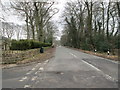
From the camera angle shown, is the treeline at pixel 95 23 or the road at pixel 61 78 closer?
the road at pixel 61 78

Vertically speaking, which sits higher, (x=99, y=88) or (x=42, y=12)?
(x=42, y=12)

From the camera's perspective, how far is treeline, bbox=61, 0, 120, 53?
112 ft

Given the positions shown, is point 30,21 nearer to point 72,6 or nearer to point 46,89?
point 72,6

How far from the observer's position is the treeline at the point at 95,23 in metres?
34.0

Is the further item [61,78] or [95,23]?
[95,23]

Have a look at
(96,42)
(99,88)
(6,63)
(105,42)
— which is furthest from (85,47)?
(99,88)

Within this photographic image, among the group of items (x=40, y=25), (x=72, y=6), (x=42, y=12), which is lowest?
(x=40, y=25)

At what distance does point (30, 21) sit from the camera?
34.8 meters

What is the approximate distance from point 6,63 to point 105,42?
23391mm

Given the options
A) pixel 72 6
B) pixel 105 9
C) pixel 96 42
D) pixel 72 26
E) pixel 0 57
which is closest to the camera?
pixel 0 57

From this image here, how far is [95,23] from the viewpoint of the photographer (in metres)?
49.6

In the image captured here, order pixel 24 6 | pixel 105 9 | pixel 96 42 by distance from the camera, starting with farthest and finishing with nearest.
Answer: pixel 105 9, pixel 96 42, pixel 24 6

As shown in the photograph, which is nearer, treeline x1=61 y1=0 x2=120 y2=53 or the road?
the road

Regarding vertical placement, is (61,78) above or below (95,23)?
below
